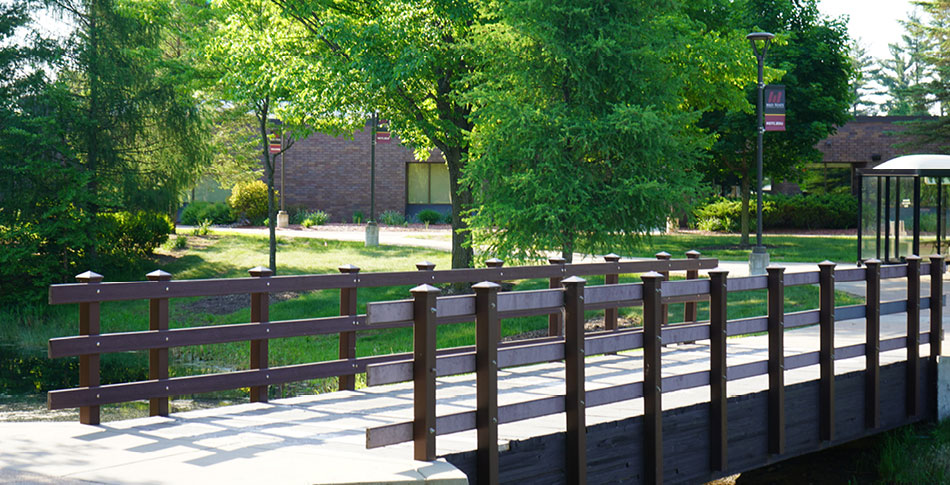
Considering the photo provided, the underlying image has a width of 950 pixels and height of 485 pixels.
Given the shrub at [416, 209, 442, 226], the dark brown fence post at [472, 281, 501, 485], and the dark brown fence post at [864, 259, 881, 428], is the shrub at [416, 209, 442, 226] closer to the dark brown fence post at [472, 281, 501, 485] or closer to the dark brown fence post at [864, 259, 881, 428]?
the dark brown fence post at [864, 259, 881, 428]

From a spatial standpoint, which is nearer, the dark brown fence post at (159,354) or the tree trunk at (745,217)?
the dark brown fence post at (159,354)

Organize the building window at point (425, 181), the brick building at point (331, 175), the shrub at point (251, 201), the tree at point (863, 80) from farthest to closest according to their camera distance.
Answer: the tree at point (863, 80) → the building window at point (425, 181) → the brick building at point (331, 175) → the shrub at point (251, 201)

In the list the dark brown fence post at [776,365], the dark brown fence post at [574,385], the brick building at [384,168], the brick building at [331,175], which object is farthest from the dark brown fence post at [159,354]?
the brick building at [331,175]

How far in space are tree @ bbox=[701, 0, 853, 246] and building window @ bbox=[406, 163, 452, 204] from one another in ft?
57.3

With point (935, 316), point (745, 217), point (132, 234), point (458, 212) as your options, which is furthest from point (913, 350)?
point (745, 217)

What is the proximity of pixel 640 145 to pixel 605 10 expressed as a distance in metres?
2.16

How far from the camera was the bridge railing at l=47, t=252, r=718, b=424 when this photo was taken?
6.61 metres

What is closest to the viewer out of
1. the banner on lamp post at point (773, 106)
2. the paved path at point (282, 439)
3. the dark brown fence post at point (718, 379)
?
the paved path at point (282, 439)

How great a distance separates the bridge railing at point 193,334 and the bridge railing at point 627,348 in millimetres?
365

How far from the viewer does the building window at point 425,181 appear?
159 ft

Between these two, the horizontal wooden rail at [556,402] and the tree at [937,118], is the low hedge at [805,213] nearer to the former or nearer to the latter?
the tree at [937,118]

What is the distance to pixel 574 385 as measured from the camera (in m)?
6.55

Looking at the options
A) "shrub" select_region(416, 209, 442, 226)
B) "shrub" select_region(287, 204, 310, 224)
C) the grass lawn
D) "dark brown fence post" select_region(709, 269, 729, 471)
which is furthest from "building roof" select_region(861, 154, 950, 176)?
"shrub" select_region(287, 204, 310, 224)

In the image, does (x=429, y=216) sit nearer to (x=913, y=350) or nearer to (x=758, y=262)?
(x=758, y=262)
